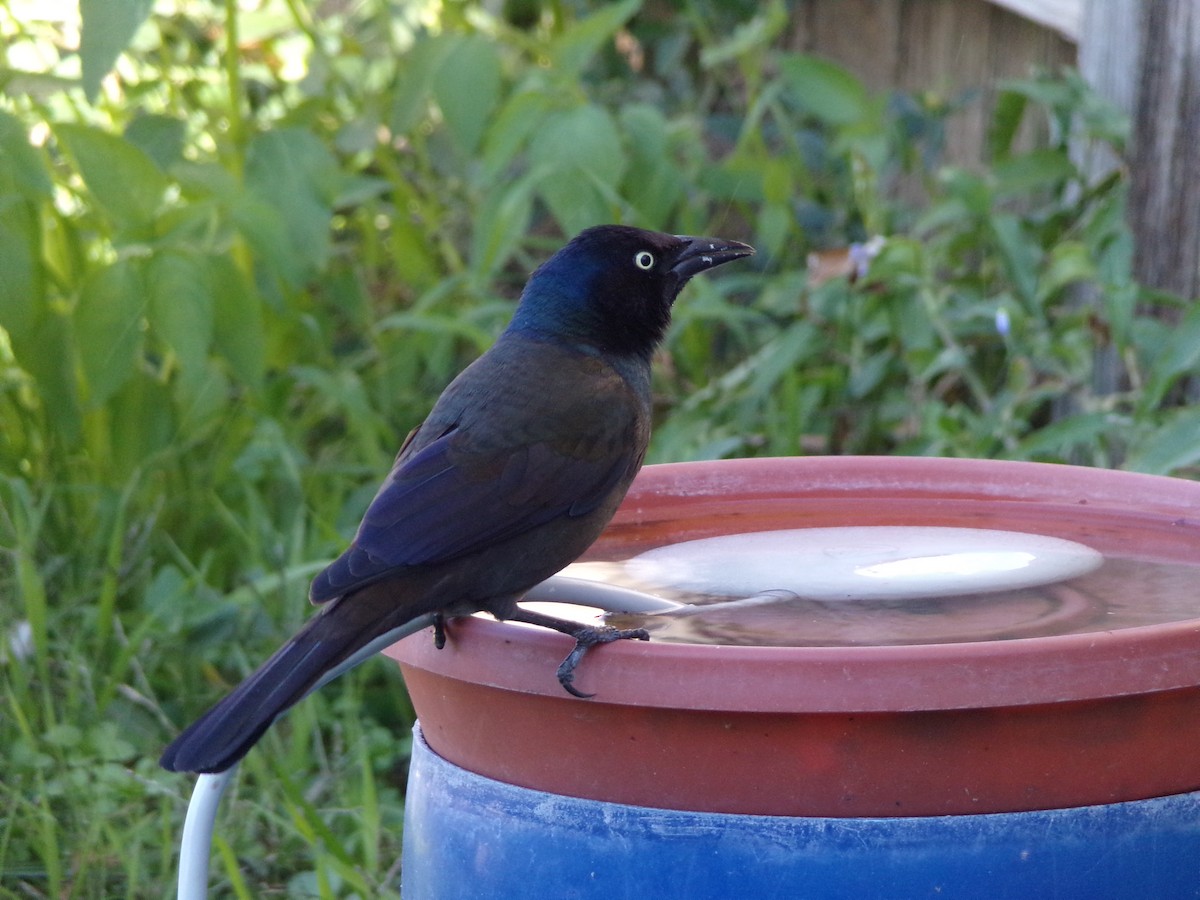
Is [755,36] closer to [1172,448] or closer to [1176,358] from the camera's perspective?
[1176,358]

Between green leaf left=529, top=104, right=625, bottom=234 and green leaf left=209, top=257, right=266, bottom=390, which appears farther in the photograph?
green leaf left=529, top=104, right=625, bottom=234

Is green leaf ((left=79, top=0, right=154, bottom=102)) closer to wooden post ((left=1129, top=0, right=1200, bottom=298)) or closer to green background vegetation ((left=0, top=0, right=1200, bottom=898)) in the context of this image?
green background vegetation ((left=0, top=0, right=1200, bottom=898))

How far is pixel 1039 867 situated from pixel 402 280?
3531mm

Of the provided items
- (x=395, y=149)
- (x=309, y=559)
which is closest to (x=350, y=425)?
(x=309, y=559)

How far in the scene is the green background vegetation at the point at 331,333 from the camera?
317 centimetres

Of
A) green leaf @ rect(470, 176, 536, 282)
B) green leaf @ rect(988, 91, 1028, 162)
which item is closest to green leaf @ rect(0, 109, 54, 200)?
green leaf @ rect(470, 176, 536, 282)

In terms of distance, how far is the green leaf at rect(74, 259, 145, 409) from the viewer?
3307 mm

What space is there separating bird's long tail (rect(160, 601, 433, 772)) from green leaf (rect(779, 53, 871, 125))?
262 cm

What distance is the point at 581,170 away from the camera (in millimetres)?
3781

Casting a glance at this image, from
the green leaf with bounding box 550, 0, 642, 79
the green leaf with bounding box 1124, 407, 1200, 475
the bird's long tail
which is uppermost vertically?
the green leaf with bounding box 550, 0, 642, 79

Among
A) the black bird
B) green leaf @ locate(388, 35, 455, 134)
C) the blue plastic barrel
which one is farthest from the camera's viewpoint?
green leaf @ locate(388, 35, 455, 134)

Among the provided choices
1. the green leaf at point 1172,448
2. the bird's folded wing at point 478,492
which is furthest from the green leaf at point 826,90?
the bird's folded wing at point 478,492

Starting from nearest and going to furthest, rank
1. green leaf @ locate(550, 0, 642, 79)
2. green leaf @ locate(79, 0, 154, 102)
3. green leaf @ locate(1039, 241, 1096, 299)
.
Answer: green leaf @ locate(79, 0, 154, 102) → green leaf @ locate(1039, 241, 1096, 299) → green leaf @ locate(550, 0, 642, 79)

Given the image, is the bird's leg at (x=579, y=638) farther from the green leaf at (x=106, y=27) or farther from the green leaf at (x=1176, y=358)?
the green leaf at (x=1176, y=358)
